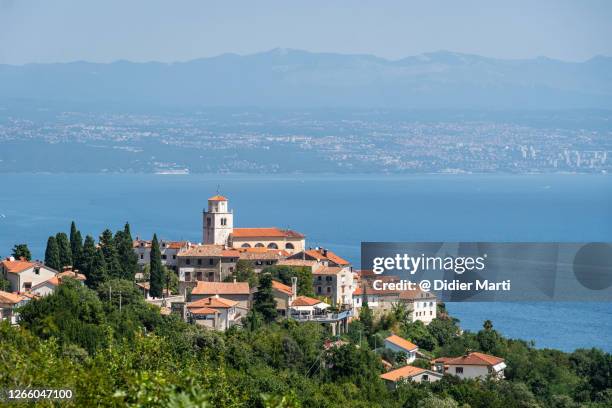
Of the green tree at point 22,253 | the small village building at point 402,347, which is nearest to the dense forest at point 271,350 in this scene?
the small village building at point 402,347

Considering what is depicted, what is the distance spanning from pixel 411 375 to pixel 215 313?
443cm

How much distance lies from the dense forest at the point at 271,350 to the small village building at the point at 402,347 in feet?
0.74

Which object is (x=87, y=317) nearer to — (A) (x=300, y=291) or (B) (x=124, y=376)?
(A) (x=300, y=291)

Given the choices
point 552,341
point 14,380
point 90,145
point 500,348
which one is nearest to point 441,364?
point 500,348

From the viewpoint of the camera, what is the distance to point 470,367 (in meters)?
32.2

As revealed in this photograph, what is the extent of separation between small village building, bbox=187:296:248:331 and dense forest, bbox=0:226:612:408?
40 centimetres

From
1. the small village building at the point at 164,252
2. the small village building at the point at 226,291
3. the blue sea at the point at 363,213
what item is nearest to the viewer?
the small village building at the point at 226,291

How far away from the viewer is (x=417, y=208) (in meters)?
108

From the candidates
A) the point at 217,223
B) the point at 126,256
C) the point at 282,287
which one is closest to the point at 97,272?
the point at 126,256

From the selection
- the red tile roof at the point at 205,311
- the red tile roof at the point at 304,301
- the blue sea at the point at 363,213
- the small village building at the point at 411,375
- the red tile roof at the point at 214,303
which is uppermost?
the red tile roof at the point at 214,303

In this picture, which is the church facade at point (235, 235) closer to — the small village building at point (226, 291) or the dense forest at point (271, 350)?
the dense forest at point (271, 350)

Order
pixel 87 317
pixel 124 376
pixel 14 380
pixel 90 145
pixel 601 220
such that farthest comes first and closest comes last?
1. pixel 90 145
2. pixel 601 220
3. pixel 87 317
4. pixel 124 376
5. pixel 14 380

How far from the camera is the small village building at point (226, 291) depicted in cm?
3375

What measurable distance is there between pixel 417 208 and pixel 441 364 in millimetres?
76099
